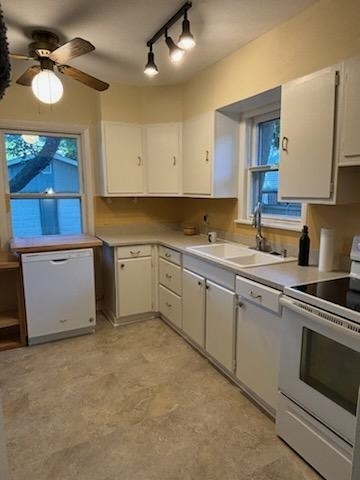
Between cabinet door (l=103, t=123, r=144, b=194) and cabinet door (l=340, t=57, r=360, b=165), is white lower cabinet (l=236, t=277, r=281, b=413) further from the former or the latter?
cabinet door (l=103, t=123, r=144, b=194)

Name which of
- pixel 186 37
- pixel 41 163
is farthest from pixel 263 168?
pixel 41 163

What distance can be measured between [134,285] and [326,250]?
1955mm

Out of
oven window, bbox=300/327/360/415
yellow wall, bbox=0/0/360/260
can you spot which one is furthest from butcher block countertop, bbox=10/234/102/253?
oven window, bbox=300/327/360/415

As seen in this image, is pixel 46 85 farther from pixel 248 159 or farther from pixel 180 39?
pixel 248 159

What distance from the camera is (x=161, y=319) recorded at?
11.6 feet

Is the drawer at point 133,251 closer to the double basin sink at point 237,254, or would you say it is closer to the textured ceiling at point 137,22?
the double basin sink at point 237,254

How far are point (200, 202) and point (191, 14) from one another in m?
1.94

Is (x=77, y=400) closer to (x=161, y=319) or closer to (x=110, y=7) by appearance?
(x=161, y=319)

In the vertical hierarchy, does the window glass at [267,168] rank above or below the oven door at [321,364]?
above

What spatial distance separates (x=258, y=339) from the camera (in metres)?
2.02

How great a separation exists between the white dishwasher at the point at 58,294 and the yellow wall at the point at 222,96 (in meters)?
0.81

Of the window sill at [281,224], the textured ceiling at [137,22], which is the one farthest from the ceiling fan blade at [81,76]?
the window sill at [281,224]

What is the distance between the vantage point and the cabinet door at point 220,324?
2.29 metres

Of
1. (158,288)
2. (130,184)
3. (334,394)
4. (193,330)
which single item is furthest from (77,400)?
(130,184)
